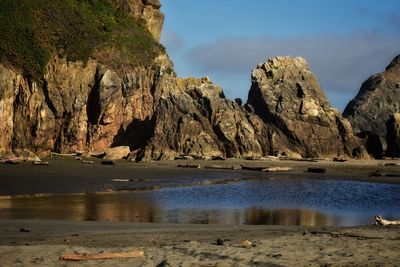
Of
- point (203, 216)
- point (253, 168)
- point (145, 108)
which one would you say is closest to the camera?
point (203, 216)

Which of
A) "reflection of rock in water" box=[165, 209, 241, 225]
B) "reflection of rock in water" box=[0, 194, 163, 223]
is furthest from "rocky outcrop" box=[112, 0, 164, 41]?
"reflection of rock in water" box=[165, 209, 241, 225]

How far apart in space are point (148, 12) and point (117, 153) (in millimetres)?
27423

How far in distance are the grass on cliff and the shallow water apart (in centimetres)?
2989

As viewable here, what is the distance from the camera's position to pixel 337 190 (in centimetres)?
3225

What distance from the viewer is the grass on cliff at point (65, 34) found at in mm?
54812

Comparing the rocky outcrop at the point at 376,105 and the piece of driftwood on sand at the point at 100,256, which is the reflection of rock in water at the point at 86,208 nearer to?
the piece of driftwood on sand at the point at 100,256

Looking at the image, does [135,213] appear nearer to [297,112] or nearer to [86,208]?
[86,208]

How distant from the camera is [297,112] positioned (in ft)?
222

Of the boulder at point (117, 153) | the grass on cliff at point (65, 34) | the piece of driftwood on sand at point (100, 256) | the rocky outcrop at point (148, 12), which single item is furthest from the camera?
the rocky outcrop at point (148, 12)

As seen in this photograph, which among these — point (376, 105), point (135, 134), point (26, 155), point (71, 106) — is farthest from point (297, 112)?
point (26, 155)

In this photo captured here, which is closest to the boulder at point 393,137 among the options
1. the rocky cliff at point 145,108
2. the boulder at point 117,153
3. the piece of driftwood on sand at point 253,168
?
the rocky cliff at point 145,108

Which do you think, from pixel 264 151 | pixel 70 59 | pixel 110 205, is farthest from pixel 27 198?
pixel 264 151

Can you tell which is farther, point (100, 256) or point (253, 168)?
point (253, 168)

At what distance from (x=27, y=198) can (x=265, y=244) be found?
15.3 m
